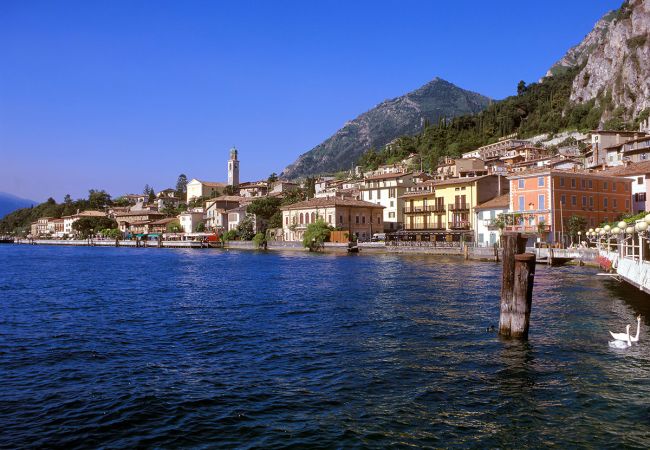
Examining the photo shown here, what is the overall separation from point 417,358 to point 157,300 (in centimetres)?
1987

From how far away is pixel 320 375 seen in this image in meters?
15.1

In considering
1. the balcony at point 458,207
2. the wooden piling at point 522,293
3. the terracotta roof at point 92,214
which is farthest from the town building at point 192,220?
the wooden piling at point 522,293

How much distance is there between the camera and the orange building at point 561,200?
65438 mm

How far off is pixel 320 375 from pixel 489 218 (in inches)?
2665

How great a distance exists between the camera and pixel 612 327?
72.0 feet

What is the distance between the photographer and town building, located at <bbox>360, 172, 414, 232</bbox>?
350ft

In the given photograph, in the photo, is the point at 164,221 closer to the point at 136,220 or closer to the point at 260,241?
the point at 136,220

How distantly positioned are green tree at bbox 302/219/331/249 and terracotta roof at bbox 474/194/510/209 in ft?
89.3

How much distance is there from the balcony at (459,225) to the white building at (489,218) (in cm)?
342

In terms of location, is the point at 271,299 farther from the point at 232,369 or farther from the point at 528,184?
the point at 528,184

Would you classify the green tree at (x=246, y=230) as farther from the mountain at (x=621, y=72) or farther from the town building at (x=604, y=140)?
the mountain at (x=621, y=72)

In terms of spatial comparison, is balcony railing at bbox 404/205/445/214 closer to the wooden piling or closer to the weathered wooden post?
the wooden piling

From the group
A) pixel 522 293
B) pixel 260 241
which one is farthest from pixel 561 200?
pixel 260 241

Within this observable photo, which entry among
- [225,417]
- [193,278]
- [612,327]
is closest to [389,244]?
[193,278]
